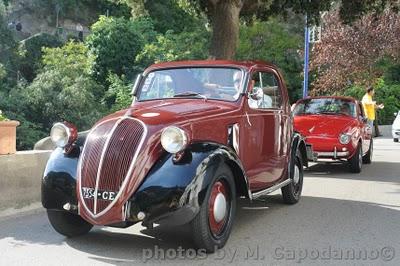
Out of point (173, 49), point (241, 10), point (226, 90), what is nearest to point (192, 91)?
point (226, 90)

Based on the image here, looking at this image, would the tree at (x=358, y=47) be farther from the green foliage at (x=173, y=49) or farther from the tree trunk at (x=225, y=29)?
the tree trunk at (x=225, y=29)

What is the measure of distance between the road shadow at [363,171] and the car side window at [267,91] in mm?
4122

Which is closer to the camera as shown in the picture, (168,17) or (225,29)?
(225,29)

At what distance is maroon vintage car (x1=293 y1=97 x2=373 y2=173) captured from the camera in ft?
38.4

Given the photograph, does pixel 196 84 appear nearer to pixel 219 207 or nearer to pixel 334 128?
pixel 219 207

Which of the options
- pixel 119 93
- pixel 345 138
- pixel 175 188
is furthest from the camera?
pixel 119 93

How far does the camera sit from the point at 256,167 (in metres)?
7.12

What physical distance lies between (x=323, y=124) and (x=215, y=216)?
668 centimetres

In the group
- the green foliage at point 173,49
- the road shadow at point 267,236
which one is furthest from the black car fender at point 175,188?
the green foliage at point 173,49

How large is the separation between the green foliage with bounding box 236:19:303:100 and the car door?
64.6 ft

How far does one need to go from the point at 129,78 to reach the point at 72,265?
2038 centimetres

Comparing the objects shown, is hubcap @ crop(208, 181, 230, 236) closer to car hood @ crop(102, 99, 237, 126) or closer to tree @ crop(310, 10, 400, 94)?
car hood @ crop(102, 99, 237, 126)

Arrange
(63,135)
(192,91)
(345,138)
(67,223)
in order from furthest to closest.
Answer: (345,138) < (192,91) < (67,223) < (63,135)

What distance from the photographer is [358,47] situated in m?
24.5
